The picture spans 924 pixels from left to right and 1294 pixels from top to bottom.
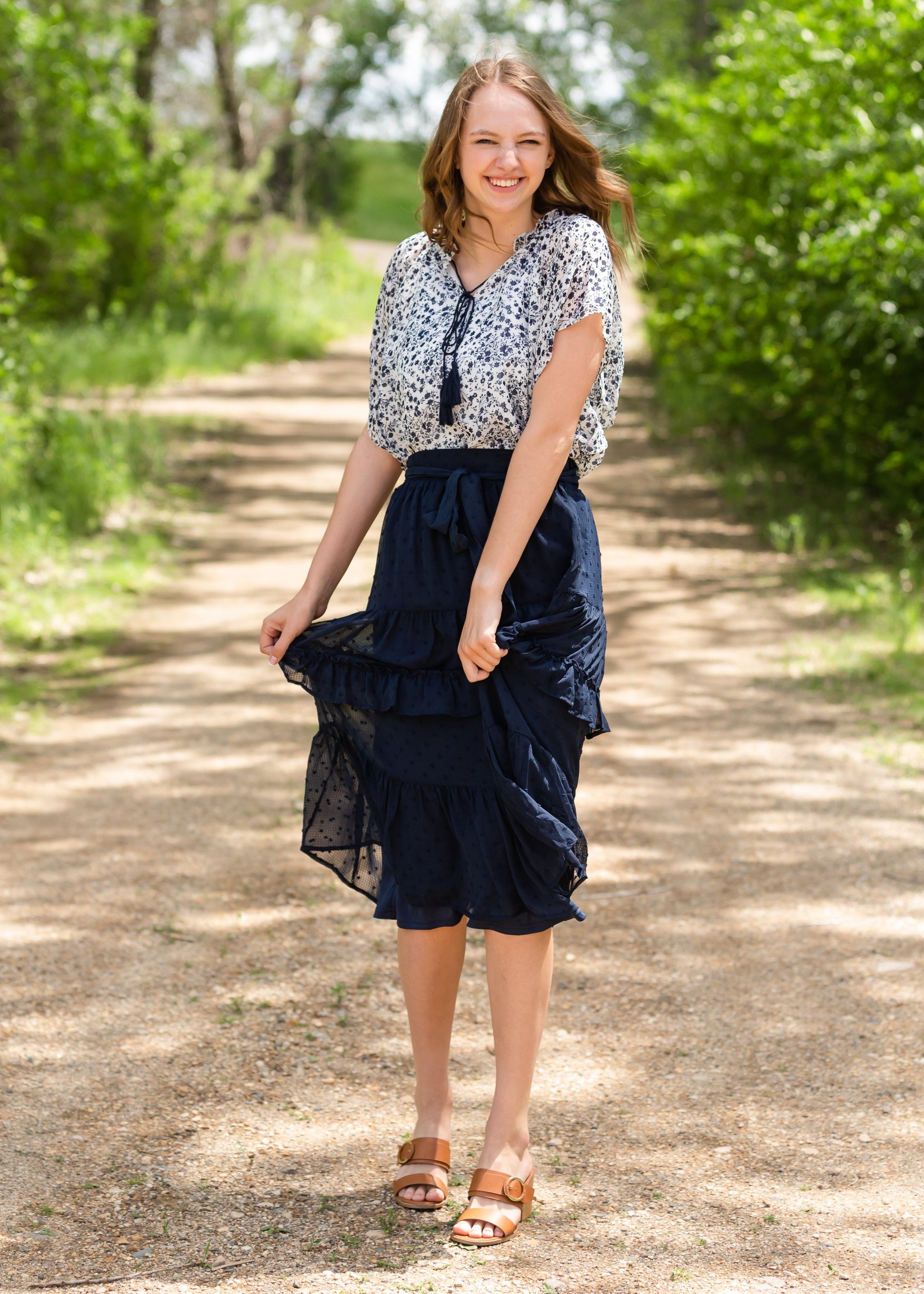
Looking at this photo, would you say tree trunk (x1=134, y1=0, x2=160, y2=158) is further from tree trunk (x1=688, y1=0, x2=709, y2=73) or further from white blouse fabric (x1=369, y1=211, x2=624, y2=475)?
white blouse fabric (x1=369, y1=211, x2=624, y2=475)

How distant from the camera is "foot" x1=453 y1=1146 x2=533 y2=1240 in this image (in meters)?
2.46

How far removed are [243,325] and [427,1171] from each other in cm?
1484

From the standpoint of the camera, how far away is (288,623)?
102 inches

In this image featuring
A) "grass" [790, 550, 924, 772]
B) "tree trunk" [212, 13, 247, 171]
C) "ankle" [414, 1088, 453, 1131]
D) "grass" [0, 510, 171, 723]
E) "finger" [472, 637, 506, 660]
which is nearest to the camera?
"finger" [472, 637, 506, 660]

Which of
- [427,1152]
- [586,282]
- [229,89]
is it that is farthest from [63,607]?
[229,89]

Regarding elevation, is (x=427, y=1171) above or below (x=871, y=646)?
below

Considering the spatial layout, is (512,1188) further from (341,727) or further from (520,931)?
(341,727)

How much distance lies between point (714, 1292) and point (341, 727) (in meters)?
1.20

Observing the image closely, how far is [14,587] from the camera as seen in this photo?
691cm

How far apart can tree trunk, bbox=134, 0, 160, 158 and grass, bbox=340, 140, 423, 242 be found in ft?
52.2

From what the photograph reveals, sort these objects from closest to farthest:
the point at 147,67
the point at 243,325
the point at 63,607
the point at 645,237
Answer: the point at 63,607, the point at 645,237, the point at 243,325, the point at 147,67

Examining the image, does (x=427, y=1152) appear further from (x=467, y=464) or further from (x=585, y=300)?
(x=585, y=300)

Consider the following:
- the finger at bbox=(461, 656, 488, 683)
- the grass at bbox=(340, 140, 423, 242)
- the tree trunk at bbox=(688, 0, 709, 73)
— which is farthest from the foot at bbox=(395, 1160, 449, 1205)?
the grass at bbox=(340, 140, 423, 242)

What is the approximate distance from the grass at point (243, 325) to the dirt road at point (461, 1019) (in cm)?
554
